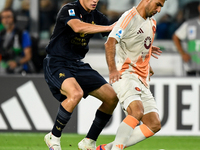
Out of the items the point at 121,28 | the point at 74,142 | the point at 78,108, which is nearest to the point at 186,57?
the point at 78,108

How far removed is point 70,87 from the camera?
507cm

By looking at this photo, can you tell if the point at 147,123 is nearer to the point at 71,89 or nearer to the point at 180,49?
the point at 71,89

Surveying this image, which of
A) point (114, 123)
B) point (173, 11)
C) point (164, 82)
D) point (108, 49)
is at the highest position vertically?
point (108, 49)

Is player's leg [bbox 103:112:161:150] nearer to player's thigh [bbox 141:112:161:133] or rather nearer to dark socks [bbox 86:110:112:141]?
player's thigh [bbox 141:112:161:133]

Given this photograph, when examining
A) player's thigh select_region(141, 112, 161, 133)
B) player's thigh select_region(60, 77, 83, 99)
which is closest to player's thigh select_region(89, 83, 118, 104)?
player's thigh select_region(60, 77, 83, 99)

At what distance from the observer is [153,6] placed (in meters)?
4.72

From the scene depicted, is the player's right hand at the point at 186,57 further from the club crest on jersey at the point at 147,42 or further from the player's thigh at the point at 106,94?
the club crest on jersey at the point at 147,42

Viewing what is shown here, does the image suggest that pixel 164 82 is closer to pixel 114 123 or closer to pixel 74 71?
pixel 114 123

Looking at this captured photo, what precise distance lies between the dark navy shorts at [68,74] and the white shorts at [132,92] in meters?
0.54

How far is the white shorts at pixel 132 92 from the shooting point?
4.73 metres

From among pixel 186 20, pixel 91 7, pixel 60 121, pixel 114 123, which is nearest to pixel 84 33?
pixel 91 7

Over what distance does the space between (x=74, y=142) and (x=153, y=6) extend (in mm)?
2796

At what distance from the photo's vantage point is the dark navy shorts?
207 inches

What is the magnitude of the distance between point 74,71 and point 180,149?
1.96m
